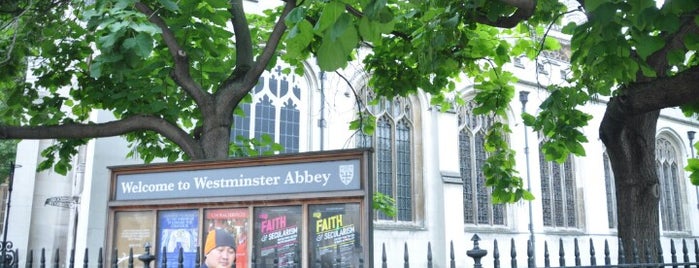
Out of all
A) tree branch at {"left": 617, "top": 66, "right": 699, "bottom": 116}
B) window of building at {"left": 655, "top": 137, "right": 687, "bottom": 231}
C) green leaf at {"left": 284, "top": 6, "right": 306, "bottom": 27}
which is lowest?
green leaf at {"left": 284, "top": 6, "right": 306, "bottom": 27}

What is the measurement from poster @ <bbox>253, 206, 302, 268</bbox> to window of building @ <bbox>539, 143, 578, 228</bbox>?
20.2 metres

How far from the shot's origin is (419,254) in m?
18.8

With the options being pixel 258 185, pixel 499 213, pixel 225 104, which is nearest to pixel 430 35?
pixel 225 104

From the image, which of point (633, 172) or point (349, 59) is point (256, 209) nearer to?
point (349, 59)

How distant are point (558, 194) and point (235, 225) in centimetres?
2139

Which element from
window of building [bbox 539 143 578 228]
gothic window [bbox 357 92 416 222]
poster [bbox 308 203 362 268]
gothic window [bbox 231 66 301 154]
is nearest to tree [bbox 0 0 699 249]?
poster [bbox 308 203 362 268]

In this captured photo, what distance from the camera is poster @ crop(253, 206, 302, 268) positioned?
13.0 ft

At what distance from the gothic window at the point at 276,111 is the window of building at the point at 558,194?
32.6 ft

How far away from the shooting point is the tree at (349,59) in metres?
4.34

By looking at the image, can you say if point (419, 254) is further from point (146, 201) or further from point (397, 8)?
point (146, 201)

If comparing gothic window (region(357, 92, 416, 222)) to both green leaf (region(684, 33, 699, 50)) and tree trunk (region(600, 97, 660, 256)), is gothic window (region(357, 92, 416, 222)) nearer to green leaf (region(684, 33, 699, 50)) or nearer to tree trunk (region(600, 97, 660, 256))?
tree trunk (region(600, 97, 660, 256))

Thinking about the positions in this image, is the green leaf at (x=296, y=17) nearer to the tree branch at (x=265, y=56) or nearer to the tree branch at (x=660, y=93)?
the tree branch at (x=265, y=56)

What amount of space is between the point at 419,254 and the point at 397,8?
38.2 ft

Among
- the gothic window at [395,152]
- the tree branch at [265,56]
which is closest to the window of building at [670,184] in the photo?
the gothic window at [395,152]
